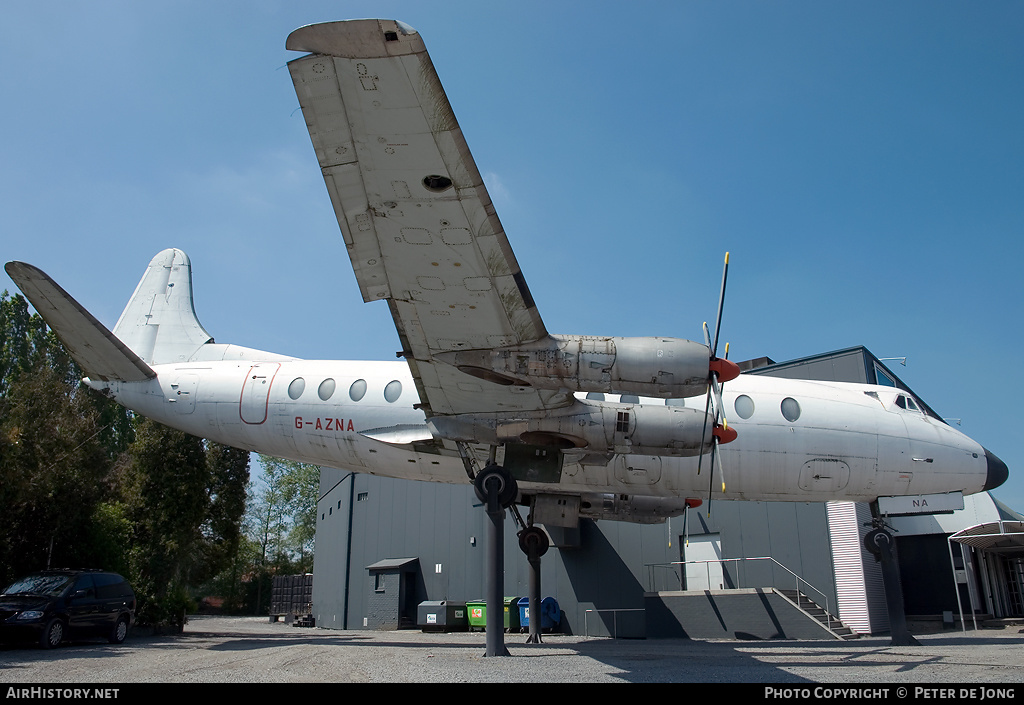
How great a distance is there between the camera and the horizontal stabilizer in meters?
12.1

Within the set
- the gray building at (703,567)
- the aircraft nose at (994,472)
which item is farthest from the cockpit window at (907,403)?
the gray building at (703,567)

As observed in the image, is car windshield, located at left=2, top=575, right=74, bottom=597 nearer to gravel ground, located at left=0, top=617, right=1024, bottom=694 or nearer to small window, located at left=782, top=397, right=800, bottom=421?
gravel ground, located at left=0, top=617, right=1024, bottom=694

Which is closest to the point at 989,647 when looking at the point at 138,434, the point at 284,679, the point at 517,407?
the point at 517,407

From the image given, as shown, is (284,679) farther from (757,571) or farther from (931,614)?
(931,614)

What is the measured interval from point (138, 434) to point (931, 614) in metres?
28.0

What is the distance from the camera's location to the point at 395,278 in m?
9.82

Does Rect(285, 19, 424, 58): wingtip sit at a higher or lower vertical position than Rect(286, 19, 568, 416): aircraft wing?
higher

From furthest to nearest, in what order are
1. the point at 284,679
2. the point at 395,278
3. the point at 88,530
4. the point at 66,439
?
the point at 88,530 < the point at 66,439 < the point at 395,278 < the point at 284,679

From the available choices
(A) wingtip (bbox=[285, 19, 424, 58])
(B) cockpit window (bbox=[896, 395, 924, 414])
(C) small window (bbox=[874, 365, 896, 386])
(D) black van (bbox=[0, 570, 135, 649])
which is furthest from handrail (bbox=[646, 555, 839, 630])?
(A) wingtip (bbox=[285, 19, 424, 58])

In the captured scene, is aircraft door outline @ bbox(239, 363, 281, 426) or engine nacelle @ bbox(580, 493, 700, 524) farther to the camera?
engine nacelle @ bbox(580, 493, 700, 524)

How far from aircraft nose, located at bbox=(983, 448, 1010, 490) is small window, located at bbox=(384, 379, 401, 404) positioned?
40.5 feet

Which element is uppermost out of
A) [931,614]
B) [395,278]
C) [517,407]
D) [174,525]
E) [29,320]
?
[29,320]

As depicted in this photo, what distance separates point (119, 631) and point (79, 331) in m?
7.15

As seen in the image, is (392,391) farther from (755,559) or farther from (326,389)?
(755,559)
